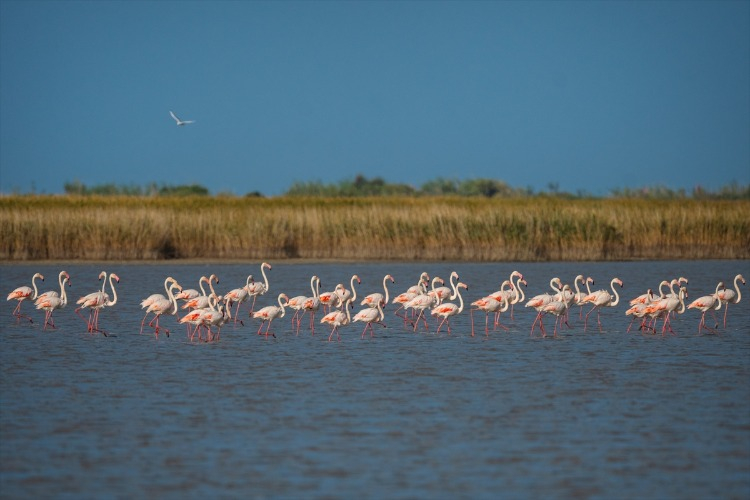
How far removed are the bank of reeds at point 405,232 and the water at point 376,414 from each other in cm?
1380

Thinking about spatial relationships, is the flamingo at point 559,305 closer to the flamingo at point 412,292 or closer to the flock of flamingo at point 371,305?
the flock of flamingo at point 371,305

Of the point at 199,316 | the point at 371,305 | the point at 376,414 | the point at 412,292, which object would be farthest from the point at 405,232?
the point at 376,414

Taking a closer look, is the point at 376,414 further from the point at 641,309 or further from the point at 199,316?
the point at 641,309

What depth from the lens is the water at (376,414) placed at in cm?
795

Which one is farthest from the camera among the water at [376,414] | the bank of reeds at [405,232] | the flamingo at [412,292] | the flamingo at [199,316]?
the bank of reeds at [405,232]

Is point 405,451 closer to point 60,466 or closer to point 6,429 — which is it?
point 60,466

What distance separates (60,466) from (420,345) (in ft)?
24.3

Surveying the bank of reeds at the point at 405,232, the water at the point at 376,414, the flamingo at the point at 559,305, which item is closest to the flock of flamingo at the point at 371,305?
the flamingo at the point at 559,305

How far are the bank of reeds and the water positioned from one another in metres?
13.8

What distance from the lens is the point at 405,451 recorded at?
346 inches

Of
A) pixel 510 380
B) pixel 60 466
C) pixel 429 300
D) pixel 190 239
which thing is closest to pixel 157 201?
pixel 190 239

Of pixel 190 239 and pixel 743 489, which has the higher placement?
pixel 190 239

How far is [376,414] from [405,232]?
21.1 m

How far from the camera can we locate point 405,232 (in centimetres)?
3119
